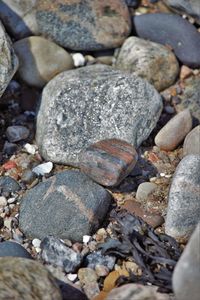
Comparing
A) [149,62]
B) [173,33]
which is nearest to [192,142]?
[149,62]

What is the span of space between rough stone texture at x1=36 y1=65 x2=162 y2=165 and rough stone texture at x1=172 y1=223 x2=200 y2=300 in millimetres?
1300

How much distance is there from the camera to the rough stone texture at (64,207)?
12.0 feet

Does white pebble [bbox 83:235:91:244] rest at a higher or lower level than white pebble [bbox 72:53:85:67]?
lower

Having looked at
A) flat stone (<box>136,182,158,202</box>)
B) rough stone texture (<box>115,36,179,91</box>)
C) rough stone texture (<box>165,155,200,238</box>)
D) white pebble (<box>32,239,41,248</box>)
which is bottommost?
white pebble (<box>32,239,41,248</box>)

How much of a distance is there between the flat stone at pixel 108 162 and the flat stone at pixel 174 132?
0.40 m

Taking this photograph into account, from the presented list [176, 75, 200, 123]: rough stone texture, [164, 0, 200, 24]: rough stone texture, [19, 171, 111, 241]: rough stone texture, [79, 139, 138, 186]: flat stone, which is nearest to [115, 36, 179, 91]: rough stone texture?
[176, 75, 200, 123]: rough stone texture

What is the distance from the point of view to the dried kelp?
335cm

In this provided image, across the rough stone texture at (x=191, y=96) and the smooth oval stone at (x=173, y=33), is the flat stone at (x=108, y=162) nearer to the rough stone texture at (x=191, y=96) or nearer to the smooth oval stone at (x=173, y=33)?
the rough stone texture at (x=191, y=96)

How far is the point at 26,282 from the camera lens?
9.94 feet

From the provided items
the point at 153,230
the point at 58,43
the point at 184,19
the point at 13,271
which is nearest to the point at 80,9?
the point at 58,43

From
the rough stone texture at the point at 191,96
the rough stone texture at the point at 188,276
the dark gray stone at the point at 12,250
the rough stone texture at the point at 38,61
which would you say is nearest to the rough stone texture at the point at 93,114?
the rough stone texture at the point at 38,61

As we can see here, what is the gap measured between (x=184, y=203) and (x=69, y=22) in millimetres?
1719

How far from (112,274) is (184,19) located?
87.8 inches

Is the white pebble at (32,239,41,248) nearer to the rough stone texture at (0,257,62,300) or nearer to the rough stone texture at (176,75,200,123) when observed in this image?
the rough stone texture at (0,257,62,300)
